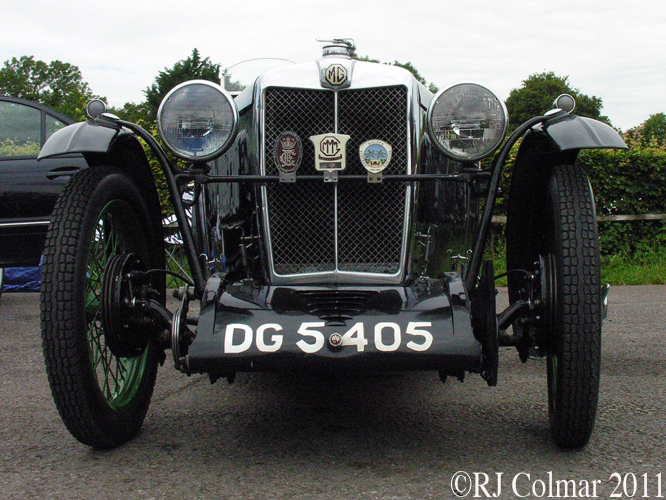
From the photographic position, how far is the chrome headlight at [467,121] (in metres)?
2.67

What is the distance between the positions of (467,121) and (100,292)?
4.89ft

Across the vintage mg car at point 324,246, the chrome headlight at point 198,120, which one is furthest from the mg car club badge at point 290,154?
the chrome headlight at point 198,120

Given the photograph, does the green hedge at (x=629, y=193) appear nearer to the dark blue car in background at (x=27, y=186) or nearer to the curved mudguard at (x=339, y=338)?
the dark blue car in background at (x=27, y=186)

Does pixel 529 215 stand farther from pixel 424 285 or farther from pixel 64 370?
pixel 64 370

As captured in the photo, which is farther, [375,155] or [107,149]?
[375,155]

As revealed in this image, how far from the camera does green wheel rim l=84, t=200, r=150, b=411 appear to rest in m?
2.61

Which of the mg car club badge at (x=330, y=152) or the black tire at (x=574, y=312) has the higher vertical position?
the mg car club badge at (x=330, y=152)

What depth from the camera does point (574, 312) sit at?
229 centimetres

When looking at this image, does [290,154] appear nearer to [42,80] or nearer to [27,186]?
[27,186]

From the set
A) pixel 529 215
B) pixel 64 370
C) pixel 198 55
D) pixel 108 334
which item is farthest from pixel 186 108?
pixel 198 55

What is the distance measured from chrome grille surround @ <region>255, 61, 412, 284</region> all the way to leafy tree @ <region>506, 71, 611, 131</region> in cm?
4886

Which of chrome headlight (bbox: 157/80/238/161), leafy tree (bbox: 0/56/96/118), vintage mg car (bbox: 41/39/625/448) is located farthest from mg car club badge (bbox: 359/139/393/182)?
leafy tree (bbox: 0/56/96/118)

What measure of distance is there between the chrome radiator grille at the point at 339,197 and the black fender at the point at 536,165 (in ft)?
1.69

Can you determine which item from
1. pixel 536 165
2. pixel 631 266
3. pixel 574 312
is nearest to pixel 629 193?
pixel 631 266
